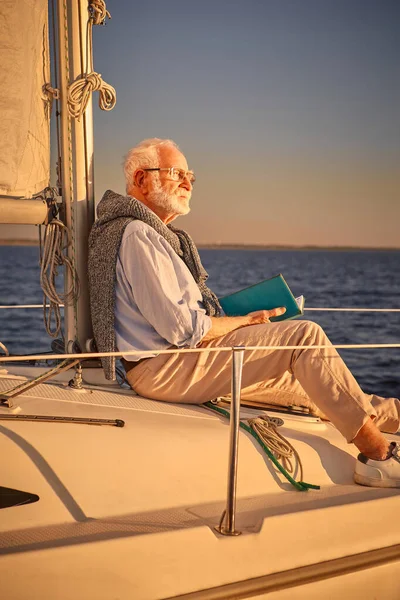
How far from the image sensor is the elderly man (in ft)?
9.77

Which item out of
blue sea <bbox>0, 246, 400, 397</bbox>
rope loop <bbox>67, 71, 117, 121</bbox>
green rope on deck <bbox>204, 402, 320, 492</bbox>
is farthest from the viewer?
blue sea <bbox>0, 246, 400, 397</bbox>

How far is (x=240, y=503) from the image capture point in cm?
272

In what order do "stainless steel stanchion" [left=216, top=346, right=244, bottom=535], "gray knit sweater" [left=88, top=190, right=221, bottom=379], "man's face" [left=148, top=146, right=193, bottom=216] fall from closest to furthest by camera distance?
A: "stainless steel stanchion" [left=216, top=346, right=244, bottom=535] < "gray knit sweater" [left=88, top=190, right=221, bottom=379] < "man's face" [left=148, top=146, right=193, bottom=216]

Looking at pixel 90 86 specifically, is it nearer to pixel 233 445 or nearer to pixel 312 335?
pixel 312 335

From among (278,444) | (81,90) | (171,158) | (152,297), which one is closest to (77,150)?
(81,90)

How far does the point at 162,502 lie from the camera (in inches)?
104

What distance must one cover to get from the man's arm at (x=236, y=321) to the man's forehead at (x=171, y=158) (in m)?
0.75

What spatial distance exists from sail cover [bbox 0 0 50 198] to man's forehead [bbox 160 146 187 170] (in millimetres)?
540

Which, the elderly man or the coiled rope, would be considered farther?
the coiled rope

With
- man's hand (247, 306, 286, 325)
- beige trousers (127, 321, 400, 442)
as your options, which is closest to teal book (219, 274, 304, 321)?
man's hand (247, 306, 286, 325)

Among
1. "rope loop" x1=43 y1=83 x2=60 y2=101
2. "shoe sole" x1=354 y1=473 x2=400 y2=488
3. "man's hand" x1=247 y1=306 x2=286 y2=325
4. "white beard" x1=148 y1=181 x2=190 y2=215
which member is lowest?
"shoe sole" x1=354 y1=473 x2=400 y2=488

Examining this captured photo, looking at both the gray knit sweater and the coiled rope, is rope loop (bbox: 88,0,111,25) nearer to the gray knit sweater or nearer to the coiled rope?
the coiled rope

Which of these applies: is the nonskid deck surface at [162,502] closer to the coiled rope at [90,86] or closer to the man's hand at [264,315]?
the man's hand at [264,315]

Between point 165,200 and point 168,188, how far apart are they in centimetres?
5
